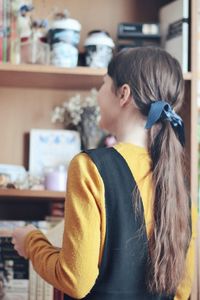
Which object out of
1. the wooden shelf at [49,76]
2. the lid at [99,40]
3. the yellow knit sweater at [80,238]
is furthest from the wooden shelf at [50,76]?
the yellow knit sweater at [80,238]

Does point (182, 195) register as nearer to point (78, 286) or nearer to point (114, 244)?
point (114, 244)

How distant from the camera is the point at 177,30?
1711 mm

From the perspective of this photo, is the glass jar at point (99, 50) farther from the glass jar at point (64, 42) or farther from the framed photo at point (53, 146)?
the framed photo at point (53, 146)

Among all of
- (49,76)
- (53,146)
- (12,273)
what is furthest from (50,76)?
(12,273)

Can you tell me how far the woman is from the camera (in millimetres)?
993

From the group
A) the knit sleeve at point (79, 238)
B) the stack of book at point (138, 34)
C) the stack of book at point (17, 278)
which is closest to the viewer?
the knit sleeve at point (79, 238)

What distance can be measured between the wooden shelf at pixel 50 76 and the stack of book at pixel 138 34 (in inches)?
7.2

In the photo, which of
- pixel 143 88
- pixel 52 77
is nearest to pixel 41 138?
pixel 52 77

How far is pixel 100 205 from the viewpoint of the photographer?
1010mm

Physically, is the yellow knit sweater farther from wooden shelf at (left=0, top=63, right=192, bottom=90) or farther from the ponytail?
wooden shelf at (left=0, top=63, right=192, bottom=90)

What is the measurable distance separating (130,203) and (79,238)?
0.44 ft

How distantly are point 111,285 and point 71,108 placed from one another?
932 millimetres

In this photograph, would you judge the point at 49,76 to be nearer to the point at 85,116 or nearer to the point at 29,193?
the point at 85,116

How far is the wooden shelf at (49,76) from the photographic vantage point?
64.6 inches
